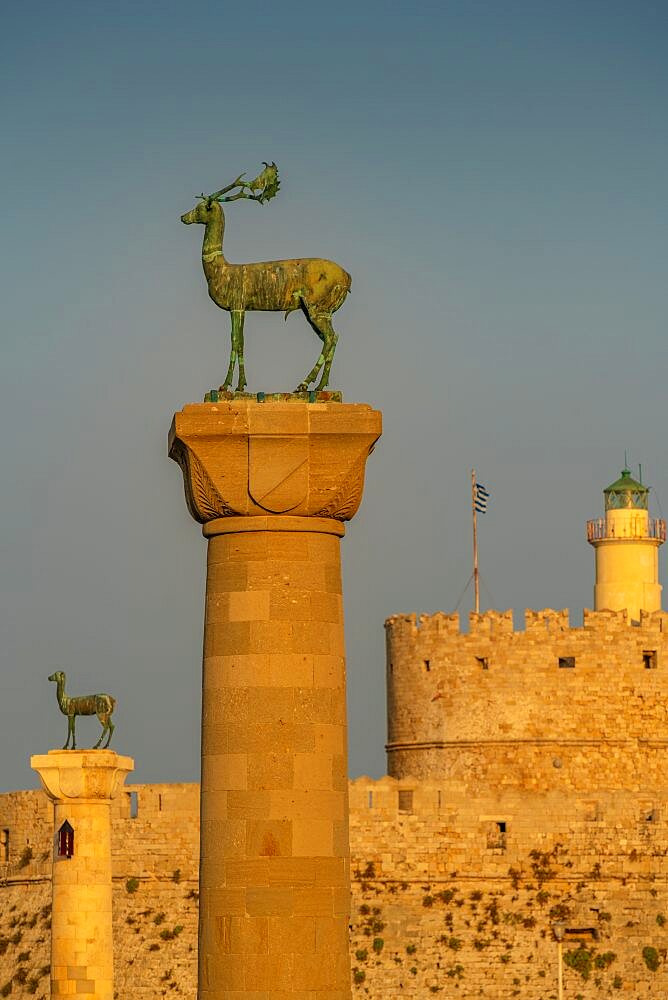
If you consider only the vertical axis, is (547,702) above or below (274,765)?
above

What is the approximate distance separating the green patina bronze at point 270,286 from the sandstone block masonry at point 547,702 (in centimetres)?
3496

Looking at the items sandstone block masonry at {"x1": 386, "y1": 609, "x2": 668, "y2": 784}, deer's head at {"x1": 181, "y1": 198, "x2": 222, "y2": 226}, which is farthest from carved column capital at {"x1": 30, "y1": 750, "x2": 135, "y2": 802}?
sandstone block masonry at {"x1": 386, "y1": 609, "x2": 668, "y2": 784}

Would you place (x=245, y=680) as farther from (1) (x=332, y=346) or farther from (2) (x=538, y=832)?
(2) (x=538, y=832)

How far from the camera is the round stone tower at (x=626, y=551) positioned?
57.2 m

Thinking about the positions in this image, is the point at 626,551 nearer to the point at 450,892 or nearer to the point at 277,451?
the point at 450,892

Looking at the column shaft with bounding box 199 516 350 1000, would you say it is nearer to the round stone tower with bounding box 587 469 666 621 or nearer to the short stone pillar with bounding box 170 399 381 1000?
the short stone pillar with bounding box 170 399 381 1000

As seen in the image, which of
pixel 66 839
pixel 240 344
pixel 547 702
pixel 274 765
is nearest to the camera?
pixel 274 765

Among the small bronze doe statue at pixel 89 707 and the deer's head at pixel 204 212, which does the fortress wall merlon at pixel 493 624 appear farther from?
the deer's head at pixel 204 212

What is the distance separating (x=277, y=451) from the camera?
14508mm

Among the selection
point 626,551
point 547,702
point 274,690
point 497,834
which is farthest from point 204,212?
point 626,551

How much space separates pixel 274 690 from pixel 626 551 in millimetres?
44327

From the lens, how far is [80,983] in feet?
89.7

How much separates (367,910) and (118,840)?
4.88m

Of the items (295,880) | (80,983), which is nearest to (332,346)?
(295,880)
